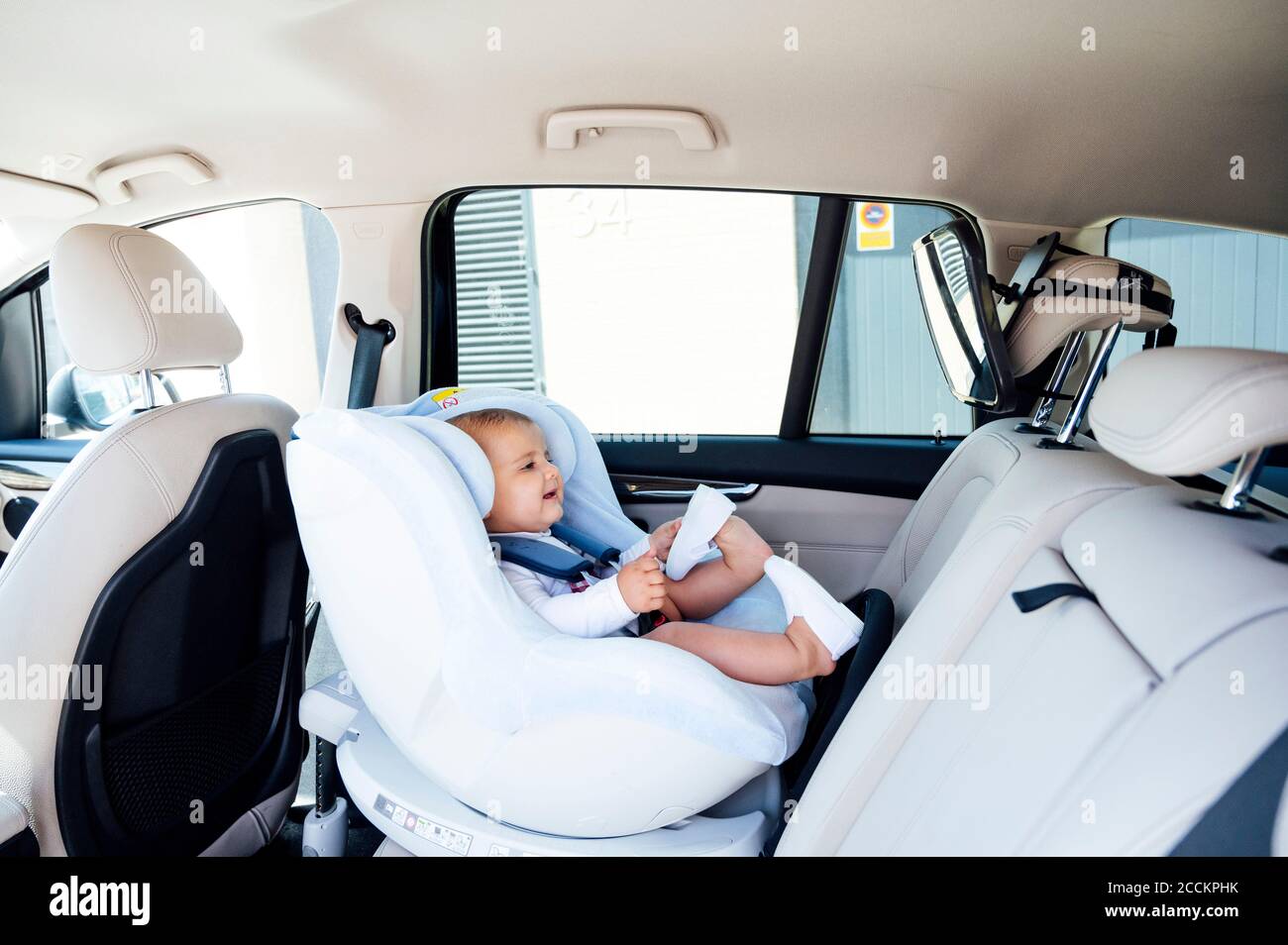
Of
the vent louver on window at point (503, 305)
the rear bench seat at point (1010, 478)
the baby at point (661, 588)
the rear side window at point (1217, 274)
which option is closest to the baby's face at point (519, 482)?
the baby at point (661, 588)

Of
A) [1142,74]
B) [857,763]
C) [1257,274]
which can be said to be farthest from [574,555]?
[1257,274]

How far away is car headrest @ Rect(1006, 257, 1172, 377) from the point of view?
Answer: 1438 millimetres

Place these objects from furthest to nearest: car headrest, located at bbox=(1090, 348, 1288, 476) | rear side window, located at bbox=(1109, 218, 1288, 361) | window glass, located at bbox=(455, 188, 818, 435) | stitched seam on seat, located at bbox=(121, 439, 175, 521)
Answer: window glass, located at bbox=(455, 188, 818, 435), rear side window, located at bbox=(1109, 218, 1288, 361), stitched seam on seat, located at bbox=(121, 439, 175, 521), car headrest, located at bbox=(1090, 348, 1288, 476)

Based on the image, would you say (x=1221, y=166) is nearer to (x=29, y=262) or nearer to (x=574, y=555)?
(x=574, y=555)

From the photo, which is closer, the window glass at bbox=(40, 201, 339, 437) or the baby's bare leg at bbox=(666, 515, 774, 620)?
the baby's bare leg at bbox=(666, 515, 774, 620)

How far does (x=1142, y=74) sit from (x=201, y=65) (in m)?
1.79

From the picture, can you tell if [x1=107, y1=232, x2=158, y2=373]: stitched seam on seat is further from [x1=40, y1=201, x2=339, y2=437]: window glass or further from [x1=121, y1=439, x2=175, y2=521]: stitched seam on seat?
[x1=40, y1=201, x2=339, y2=437]: window glass

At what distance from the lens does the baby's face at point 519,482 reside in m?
1.69

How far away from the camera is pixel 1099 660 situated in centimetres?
91

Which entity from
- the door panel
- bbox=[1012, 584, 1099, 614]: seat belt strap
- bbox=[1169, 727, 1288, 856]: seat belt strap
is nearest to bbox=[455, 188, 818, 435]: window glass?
the door panel

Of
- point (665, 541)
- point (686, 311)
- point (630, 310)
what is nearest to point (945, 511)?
point (665, 541)

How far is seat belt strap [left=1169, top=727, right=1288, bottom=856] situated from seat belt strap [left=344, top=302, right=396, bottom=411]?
2166 mm

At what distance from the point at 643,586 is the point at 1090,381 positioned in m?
0.83

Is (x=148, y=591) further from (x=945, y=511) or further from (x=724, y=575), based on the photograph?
(x=945, y=511)
